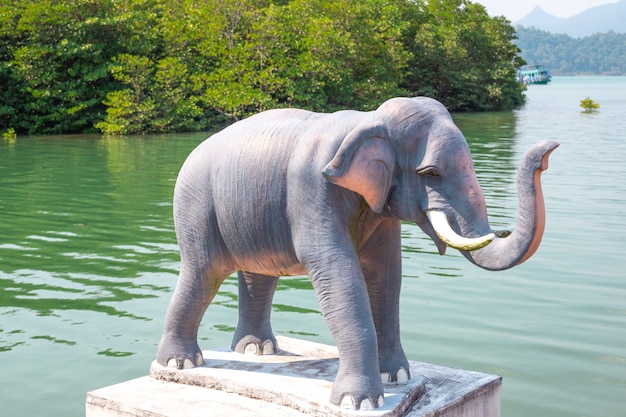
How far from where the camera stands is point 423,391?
379cm

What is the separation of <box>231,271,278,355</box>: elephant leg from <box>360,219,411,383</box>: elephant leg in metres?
0.61

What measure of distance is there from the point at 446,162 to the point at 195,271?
1228mm

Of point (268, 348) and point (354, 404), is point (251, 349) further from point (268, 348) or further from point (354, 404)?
point (354, 404)

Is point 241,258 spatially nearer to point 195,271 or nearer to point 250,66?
point 195,271

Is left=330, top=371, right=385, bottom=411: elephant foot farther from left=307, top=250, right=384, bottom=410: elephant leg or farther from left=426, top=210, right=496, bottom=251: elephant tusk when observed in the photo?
left=426, top=210, right=496, bottom=251: elephant tusk

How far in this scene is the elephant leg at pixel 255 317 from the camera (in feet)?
14.4

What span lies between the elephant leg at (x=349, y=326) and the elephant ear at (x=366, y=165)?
0.83 feet

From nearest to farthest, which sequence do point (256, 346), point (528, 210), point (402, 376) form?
point (528, 210) → point (402, 376) → point (256, 346)

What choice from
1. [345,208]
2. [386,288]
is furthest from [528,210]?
[386,288]

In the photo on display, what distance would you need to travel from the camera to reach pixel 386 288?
3975 millimetres

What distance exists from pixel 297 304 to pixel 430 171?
3.66 metres

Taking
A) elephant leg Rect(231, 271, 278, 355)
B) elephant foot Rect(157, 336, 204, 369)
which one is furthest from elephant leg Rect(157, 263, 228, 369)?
elephant leg Rect(231, 271, 278, 355)

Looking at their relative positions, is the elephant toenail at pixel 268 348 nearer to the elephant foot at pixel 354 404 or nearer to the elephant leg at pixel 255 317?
the elephant leg at pixel 255 317

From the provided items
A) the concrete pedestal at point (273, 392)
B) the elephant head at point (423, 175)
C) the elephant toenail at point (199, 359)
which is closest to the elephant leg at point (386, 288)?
the concrete pedestal at point (273, 392)
